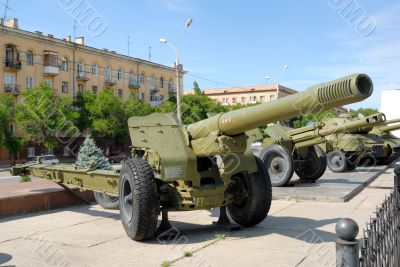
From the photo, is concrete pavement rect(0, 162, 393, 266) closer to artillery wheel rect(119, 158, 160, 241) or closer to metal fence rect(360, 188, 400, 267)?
artillery wheel rect(119, 158, 160, 241)

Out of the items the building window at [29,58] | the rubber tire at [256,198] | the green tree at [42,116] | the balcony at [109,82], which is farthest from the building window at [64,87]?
the rubber tire at [256,198]

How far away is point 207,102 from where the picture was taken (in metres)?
48.5

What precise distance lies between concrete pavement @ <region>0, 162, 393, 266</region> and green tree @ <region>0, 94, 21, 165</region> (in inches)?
1008

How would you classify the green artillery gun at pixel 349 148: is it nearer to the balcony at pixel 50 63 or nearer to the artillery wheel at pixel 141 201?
the artillery wheel at pixel 141 201

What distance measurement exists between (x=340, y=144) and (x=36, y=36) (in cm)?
2852

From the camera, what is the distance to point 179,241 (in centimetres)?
583

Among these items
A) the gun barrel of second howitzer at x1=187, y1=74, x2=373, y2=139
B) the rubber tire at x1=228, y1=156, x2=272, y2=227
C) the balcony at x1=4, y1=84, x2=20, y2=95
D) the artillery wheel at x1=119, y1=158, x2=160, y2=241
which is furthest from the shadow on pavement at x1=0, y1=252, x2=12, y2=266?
the balcony at x1=4, y1=84, x2=20, y2=95

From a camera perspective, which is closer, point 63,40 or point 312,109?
point 312,109

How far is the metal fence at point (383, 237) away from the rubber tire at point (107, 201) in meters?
5.36

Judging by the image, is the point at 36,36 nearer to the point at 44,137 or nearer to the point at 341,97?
the point at 44,137

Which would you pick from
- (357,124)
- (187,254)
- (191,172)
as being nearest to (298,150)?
(357,124)

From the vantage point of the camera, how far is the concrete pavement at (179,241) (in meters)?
4.96

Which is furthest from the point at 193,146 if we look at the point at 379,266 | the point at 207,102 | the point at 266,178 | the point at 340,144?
the point at 207,102

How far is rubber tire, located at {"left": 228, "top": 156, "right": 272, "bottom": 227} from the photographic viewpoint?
20.9 ft
